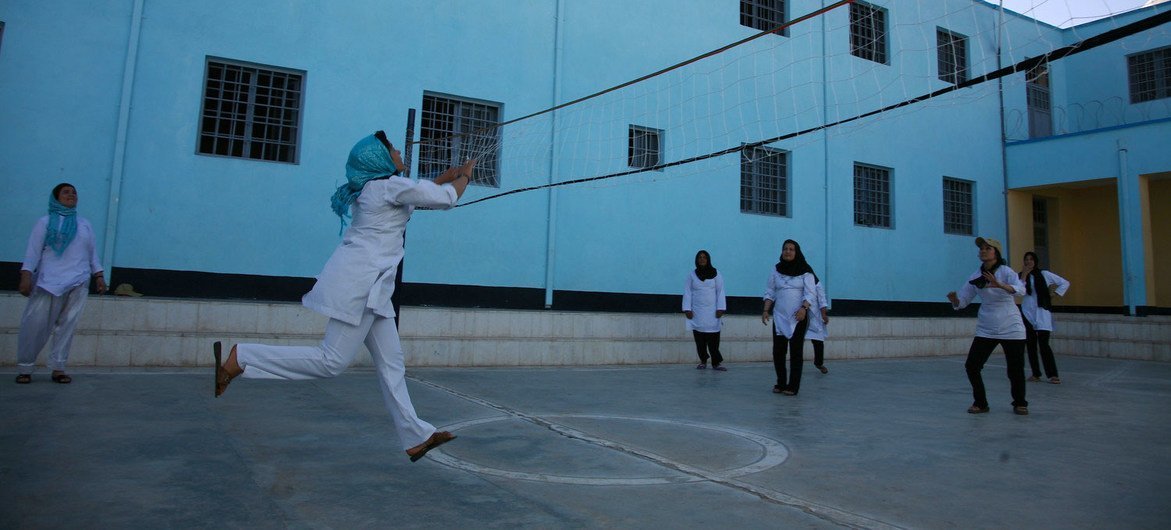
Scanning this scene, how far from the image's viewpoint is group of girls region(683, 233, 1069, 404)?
6.32 m

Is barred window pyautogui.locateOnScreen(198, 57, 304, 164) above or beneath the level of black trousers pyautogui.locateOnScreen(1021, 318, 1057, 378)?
above

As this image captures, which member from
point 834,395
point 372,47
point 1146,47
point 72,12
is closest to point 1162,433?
point 834,395

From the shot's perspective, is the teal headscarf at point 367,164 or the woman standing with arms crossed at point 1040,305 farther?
the woman standing with arms crossed at point 1040,305

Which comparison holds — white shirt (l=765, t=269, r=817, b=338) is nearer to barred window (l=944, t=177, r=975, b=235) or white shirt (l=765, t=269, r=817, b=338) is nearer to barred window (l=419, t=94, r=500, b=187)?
barred window (l=419, t=94, r=500, b=187)

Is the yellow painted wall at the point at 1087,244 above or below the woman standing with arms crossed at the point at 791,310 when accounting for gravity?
above

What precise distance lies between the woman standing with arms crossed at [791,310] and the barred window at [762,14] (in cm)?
731

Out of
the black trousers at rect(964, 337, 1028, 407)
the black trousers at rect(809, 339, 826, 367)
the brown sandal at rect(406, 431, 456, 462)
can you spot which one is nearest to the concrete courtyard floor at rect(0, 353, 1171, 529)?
the brown sandal at rect(406, 431, 456, 462)

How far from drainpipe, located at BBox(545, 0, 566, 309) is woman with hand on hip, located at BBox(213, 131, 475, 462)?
22.7ft

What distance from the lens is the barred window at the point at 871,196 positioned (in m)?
14.2

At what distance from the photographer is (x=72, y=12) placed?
27.6 ft

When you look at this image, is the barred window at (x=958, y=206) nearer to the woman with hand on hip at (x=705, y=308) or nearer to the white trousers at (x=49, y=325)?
the woman with hand on hip at (x=705, y=308)

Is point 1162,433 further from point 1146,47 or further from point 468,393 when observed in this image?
point 1146,47

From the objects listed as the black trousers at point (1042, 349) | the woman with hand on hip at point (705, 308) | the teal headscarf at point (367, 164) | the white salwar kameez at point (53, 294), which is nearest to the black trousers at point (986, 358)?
the black trousers at point (1042, 349)

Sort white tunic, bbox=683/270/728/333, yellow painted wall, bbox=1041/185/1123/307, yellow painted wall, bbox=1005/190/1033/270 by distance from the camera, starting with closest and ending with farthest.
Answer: white tunic, bbox=683/270/728/333
yellow painted wall, bbox=1005/190/1033/270
yellow painted wall, bbox=1041/185/1123/307
